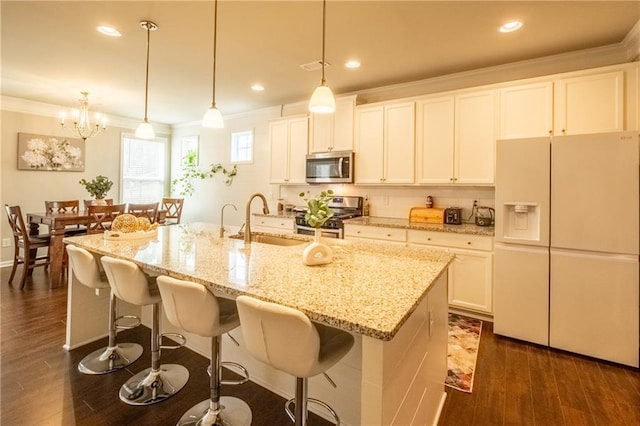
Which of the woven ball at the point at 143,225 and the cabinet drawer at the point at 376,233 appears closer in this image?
the woven ball at the point at 143,225

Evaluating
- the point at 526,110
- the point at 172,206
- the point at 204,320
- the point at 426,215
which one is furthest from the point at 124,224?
the point at 172,206

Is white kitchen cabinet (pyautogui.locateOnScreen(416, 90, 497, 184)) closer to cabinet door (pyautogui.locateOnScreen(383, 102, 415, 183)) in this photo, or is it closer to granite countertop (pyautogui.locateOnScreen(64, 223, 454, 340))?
cabinet door (pyautogui.locateOnScreen(383, 102, 415, 183))

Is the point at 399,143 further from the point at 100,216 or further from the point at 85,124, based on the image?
the point at 85,124

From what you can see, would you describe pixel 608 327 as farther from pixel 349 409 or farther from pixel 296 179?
pixel 296 179

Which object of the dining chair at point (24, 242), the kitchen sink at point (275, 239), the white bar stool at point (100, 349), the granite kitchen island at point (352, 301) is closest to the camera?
the granite kitchen island at point (352, 301)

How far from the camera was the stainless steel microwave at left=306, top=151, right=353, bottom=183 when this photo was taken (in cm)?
416

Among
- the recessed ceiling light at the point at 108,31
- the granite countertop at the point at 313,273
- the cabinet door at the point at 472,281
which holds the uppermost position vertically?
the recessed ceiling light at the point at 108,31

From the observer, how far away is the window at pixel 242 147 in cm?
569

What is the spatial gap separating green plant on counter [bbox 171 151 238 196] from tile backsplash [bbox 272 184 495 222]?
2040 mm

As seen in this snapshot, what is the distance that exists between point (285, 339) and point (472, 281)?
264 centimetres

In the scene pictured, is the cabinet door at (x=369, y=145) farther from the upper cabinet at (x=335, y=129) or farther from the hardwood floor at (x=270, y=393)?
the hardwood floor at (x=270, y=393)

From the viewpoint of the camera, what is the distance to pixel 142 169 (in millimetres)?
6652

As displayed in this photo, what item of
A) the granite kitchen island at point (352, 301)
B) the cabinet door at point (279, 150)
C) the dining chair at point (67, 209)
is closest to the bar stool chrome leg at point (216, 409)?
the granite kitchen island at point (352, 301)

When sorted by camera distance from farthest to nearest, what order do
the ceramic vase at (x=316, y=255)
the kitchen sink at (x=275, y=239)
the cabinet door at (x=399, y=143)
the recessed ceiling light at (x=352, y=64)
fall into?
the cabinet door at (x=399, y=143), the recessed ceiling light at (x=352, y=64), the kitchen sink at (x=275, y=239), the ceramic vase at (x=316, y=255)
